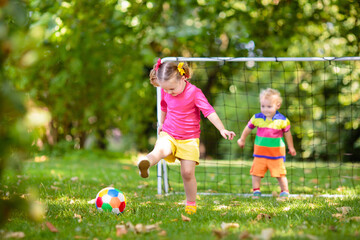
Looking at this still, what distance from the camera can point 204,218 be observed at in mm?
3178

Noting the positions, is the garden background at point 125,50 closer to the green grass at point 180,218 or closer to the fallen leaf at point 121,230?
the green grass at point 180,218

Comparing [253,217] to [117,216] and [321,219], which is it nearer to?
[321,219]

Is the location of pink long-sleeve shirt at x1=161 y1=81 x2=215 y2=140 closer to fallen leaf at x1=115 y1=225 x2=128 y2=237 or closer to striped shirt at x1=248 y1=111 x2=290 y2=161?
fallen leaf at x1=115 y1=225 x2=128 y2=237

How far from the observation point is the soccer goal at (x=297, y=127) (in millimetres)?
5957

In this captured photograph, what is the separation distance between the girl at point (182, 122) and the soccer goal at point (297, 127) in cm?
120

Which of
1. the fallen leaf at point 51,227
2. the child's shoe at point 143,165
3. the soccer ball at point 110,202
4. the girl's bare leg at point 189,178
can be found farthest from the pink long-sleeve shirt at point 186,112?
the fallen leaf at point 51,227

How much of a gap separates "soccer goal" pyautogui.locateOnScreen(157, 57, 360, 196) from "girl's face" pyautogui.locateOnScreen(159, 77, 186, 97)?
1.20m

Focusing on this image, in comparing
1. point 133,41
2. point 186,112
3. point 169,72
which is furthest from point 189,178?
point 133,41

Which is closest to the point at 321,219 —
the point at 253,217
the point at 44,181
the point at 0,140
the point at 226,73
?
the point at 253,217

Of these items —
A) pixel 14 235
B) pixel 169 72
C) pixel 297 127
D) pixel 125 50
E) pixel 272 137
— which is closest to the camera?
pixel 14 235

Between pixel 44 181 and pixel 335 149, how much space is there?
32.2 ft

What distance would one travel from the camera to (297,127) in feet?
46.2

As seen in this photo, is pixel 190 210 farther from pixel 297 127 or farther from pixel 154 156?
pixel 297 127

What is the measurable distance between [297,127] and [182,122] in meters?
11.2
